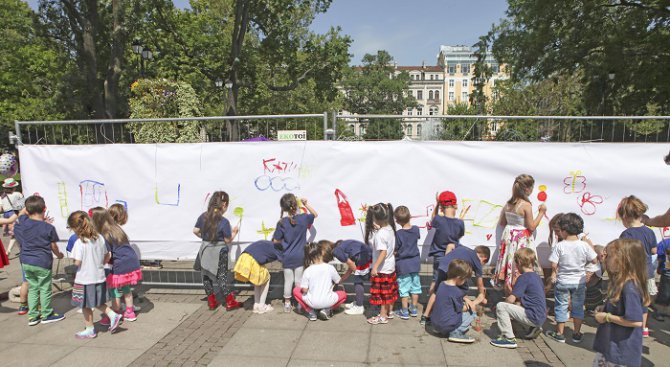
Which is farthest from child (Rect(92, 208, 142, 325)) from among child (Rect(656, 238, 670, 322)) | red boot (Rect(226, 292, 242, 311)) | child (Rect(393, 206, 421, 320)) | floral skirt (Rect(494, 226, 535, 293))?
child (Rect(656, 238, 670, 322))

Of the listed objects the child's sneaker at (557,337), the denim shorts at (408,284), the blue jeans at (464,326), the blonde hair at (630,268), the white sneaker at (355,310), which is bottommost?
the white sneaker at (355,310)

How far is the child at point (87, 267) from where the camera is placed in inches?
189

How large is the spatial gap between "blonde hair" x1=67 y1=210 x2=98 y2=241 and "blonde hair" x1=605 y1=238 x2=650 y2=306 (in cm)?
527

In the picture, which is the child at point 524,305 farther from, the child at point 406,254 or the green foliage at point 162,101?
the green foliage at point 162,101

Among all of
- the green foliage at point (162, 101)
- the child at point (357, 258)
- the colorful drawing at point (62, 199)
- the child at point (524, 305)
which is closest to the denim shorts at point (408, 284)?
the child at point (357, 258)

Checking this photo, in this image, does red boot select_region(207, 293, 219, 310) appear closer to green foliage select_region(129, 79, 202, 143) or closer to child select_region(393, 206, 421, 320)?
child select_region(393, 206, 421, 320)

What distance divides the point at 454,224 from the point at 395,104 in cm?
8059

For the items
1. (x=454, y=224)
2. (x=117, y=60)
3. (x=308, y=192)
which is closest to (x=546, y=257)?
(x=454, y=224)

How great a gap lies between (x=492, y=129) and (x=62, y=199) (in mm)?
6523

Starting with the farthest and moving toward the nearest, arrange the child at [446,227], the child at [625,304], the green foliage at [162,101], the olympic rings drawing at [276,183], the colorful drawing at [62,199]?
1. the green foliage at [162,101]
2. the colorful drawing at [62,199]
3. the olympic rings drawing at [276,183]
4. the child at [446,227]
5. the child at [625,304]

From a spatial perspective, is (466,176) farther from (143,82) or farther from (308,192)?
(143,82)

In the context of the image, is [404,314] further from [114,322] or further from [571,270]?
[114,322]

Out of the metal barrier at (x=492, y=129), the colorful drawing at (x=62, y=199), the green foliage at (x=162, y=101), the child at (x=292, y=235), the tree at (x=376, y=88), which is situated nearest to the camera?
the child at (x=292, y=235)

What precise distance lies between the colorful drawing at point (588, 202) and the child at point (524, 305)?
1.28 m
